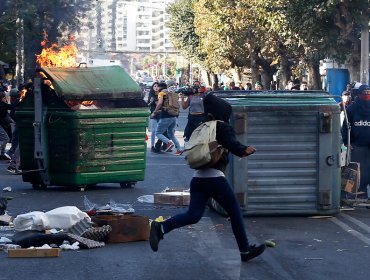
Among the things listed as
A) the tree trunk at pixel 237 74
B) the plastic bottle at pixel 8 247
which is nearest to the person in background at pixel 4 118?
the plastic bottle at pixel 8 247

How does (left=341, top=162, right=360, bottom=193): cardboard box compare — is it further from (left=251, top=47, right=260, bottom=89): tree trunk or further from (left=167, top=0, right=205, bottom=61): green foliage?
(left=167, top=0, right=205, bottom=61): green foliage

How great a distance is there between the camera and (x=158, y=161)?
21375 millimetres

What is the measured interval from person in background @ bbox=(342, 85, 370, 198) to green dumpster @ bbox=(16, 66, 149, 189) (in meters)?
3.60

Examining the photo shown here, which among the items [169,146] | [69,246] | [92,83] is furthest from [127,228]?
[169,146]

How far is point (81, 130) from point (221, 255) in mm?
5875

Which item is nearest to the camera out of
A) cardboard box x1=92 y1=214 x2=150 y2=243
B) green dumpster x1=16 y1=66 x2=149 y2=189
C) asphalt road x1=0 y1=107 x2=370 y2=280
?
asphalt road x1=0 y1=107 x2=370 y2=280

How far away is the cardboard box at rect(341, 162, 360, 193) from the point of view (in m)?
13.2

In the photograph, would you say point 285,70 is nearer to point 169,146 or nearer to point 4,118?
point 169,146

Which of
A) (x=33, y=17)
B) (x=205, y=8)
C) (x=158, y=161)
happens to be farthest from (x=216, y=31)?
(x=158, y=161)

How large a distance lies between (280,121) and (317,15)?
23501mm

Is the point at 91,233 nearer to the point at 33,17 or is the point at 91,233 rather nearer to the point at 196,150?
the point at 196,150

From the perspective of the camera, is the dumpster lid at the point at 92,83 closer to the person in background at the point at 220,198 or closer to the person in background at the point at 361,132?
the person in background at the point at 361,132

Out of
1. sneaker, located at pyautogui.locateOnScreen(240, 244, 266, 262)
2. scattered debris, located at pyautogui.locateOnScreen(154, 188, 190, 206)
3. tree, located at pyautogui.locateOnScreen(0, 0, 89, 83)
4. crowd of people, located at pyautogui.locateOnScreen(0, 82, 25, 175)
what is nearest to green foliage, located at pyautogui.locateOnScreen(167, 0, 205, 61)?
tree, located at pyautogui.locateOnScreen(0, 0, 89, 83)

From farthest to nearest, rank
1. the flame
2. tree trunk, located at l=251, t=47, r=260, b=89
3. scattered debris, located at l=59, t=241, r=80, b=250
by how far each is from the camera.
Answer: tree trunk, located at l=251, t=47, r=260, b=89, the flame, scattered debris, located at l=59, t=241, r=80, b=250
